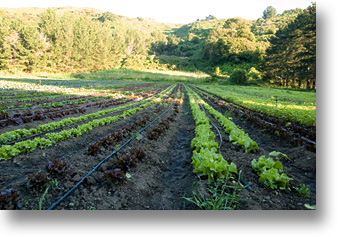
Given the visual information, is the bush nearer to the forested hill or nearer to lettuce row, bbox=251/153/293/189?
the forested hill

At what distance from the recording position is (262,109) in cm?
1115

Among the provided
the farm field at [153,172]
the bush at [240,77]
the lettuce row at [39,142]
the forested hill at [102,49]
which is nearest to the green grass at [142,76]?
the forested hill at [102,49]

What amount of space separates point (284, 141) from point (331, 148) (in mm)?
2922

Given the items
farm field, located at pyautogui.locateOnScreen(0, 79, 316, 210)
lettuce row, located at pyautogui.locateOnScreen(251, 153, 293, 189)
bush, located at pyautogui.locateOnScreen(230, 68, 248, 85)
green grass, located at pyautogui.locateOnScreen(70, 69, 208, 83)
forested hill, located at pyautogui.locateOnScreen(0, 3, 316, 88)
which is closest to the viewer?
farm field, located at pyautogui.locateOnScreen(0, 79, 316, 210)

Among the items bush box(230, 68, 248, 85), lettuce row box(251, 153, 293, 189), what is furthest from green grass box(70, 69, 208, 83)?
lettuce row box(251, 153, 293, 189)

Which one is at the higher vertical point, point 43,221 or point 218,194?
point 218,194

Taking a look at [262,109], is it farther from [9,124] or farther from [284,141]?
[9,124]

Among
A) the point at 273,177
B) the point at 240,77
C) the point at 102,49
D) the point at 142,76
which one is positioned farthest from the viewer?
the point at 102,49

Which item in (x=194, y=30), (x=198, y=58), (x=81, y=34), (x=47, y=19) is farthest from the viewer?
(x=194, y=30)

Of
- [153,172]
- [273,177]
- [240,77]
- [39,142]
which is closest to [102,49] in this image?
[240,77]

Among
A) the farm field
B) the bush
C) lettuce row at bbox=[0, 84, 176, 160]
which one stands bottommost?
the farm field

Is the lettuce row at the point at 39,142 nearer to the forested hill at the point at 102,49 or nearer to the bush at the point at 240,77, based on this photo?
the forested hill at the point at 102,49

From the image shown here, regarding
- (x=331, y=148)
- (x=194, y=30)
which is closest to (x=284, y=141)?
(x=331, y=148)

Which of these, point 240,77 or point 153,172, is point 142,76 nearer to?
point 240,77
